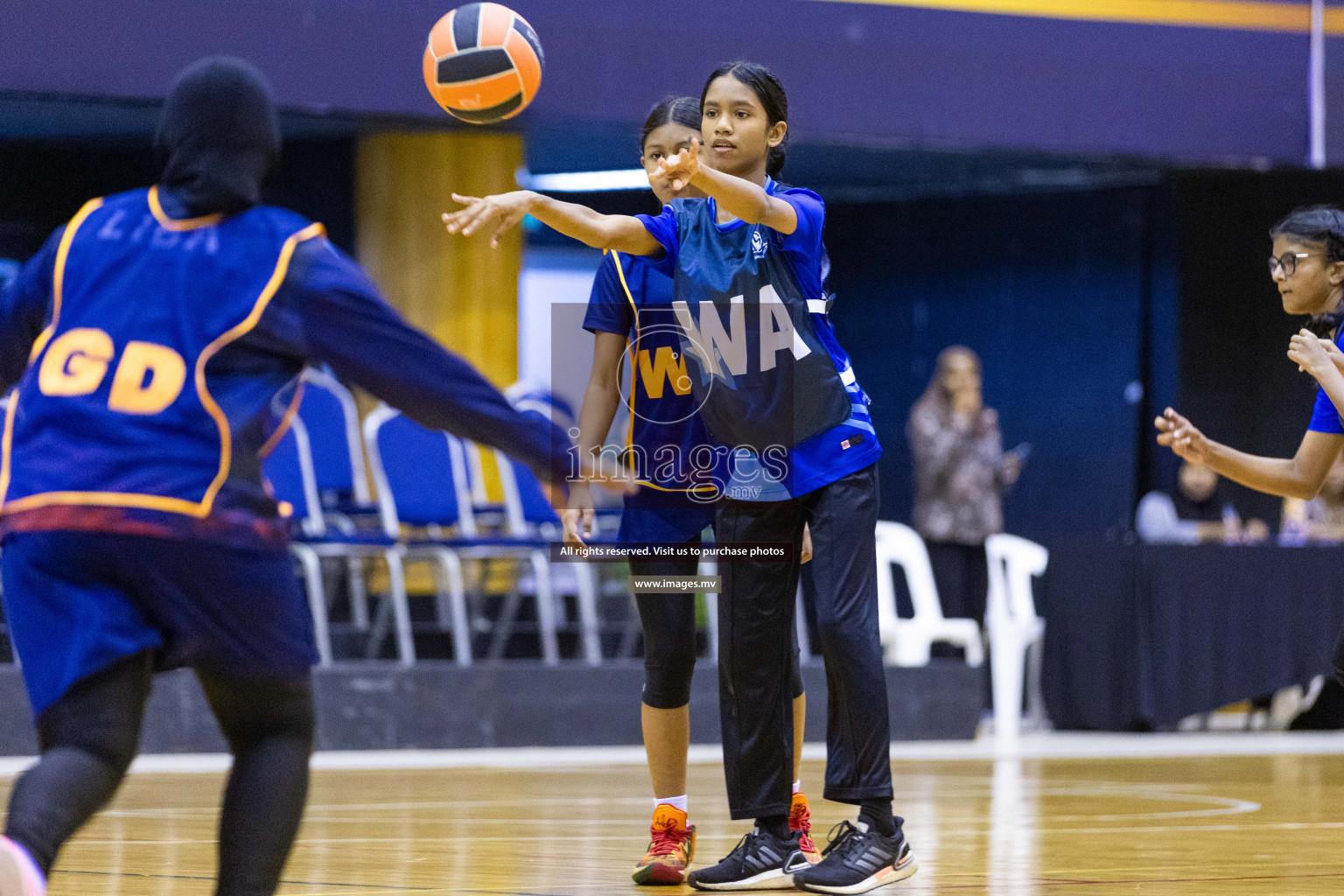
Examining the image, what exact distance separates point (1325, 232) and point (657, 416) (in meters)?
1.45

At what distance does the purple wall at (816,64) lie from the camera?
29.4 feet

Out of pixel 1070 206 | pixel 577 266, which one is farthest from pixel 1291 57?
pixel 577 266

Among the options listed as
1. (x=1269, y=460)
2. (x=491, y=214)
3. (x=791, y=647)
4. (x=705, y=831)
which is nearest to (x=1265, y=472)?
(x=1269, y=460)

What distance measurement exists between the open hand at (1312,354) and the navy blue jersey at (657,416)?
1.19m

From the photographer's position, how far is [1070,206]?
1441cm

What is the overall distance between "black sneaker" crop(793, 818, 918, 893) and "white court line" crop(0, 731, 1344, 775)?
11.0 feet

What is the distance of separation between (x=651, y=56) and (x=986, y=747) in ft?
13.2

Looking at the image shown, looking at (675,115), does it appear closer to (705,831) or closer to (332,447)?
(705,831)

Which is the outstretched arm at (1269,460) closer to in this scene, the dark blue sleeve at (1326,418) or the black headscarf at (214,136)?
the dark blue sleeve at (1326,418)

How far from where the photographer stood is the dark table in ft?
29.9

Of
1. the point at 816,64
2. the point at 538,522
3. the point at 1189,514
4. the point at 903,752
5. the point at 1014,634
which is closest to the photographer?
the point at 903,752

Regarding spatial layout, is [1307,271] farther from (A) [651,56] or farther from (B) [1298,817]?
(A) [651,56]

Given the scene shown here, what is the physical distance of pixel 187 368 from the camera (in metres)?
2.45

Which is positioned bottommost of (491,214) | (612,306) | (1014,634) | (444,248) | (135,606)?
(1014,634)
